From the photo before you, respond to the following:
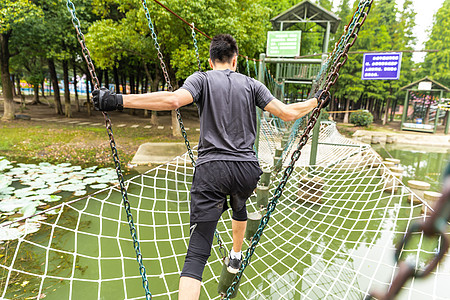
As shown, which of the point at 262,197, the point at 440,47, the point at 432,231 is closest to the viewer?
the point at 432,231

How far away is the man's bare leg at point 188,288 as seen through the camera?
1.04 m

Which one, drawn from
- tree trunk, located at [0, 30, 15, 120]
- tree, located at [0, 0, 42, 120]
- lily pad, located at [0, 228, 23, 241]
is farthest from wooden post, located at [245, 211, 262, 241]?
tree trunk, located at [0, 30, 15, 120]

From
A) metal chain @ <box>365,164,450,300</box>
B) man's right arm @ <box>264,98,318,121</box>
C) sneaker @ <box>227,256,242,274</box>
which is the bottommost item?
sneaker @ <box>227,256,242,274</box>

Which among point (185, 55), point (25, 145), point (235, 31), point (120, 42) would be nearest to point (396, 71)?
point (235, 31)

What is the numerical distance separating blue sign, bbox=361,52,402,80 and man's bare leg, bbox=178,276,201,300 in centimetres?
700

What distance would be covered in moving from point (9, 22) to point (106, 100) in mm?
8667

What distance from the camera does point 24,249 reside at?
268cm

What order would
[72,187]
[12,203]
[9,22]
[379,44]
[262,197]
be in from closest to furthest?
[262,197] → [12,203] → [72,187] → [9,22] → [379,44]

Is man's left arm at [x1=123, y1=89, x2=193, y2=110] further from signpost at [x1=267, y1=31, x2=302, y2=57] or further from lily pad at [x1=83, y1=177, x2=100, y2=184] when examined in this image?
signpost at [x1=267, y1=31, x2=302, y2=57]

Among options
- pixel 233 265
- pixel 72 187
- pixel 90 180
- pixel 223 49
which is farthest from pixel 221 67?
pixel 90 180

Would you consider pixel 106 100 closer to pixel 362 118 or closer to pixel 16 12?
pixel 16 12

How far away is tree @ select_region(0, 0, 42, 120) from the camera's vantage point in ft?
21.4

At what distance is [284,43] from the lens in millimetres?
7230

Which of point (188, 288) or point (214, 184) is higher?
point (214, 184)
